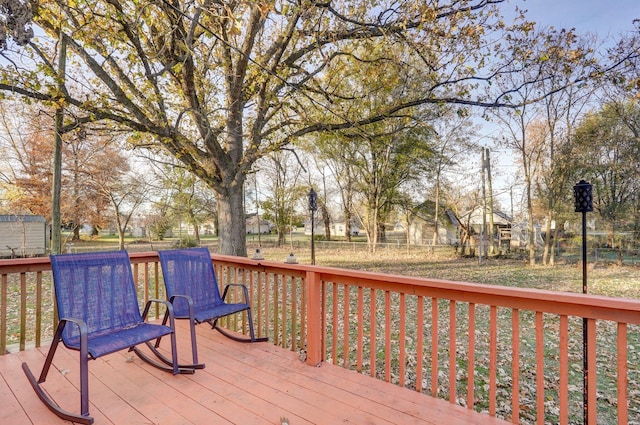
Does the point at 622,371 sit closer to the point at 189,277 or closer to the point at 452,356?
the point at 452,356

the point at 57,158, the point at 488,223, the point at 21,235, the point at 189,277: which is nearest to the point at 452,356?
the point at 189,277

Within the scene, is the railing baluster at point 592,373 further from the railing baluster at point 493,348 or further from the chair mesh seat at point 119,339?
the chair mesh seat at point 119,339

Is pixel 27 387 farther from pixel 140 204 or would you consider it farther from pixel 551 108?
pixel 551 108

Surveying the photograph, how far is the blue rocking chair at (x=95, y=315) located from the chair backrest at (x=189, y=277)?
1.03 feet

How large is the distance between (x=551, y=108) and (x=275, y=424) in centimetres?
1487

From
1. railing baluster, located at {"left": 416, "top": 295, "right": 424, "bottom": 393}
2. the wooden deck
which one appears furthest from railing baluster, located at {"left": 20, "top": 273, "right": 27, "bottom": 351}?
railing baluster, located at {"left": 416, "top": 295, "right": 424, "bottom": 393}

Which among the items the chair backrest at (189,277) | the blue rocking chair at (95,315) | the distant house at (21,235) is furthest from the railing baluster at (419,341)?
the distant house at (21,235)

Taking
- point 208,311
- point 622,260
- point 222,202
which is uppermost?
point 222,202

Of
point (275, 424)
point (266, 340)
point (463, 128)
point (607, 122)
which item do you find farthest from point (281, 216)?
point (275, 424)

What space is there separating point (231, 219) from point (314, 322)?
3.80 meters

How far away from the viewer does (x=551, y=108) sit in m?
12.7

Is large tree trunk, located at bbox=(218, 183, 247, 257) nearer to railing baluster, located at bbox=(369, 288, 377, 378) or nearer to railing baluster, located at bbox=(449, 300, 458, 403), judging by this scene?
railing baluster, located at bbox=(369, 288, 377, 378)

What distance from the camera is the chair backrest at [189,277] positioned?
300 cm

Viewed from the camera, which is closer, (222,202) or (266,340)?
(266,340)
